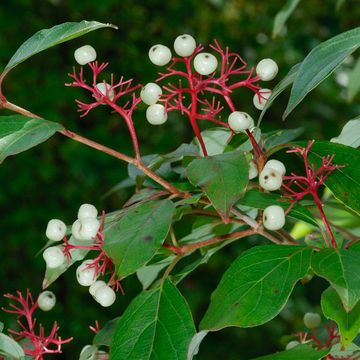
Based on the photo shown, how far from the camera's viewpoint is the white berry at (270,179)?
0.65 metres

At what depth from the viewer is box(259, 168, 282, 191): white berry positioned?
2.14 ft

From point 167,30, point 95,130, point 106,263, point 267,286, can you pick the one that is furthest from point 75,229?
point 167,30

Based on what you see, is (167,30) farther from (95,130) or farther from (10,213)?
(10,213)

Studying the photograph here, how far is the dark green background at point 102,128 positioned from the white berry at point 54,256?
4.66 feet

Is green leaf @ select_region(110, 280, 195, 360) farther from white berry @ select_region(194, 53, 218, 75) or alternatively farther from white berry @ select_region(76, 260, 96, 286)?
white berry @ select_region(194, 53, 218, 75)

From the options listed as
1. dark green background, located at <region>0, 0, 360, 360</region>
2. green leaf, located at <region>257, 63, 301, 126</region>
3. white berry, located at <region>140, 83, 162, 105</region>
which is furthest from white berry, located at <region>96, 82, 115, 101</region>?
dark green background, located at <region>0, 0, 360, 360</region>

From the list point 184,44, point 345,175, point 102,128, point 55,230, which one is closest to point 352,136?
point 345,175

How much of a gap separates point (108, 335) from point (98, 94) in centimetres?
23

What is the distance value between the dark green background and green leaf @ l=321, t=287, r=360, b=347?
1.58 m

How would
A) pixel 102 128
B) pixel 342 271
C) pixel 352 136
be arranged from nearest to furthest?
pixel 342 271
pixel 352 136
pixel 102 128

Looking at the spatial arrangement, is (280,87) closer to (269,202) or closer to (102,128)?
(269,202)

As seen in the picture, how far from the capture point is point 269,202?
0.67 m

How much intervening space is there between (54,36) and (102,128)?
181cm

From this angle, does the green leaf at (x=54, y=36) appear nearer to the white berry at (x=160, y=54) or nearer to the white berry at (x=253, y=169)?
the white berry at (x=160, y=54)
